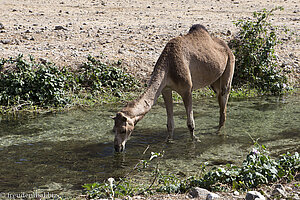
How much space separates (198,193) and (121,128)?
2.25 meters

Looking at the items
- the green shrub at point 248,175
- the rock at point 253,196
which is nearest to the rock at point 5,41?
the green shrub at point 248,175

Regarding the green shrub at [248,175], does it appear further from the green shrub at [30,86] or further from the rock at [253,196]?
the green shrub at [30,86]

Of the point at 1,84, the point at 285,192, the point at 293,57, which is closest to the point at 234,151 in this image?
the point at 285,192

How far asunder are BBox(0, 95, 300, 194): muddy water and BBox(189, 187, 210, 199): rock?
164 centimetres

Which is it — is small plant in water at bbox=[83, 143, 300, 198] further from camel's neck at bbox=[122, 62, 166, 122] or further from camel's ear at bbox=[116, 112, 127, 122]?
camel's neck at bbox=[122, 62, 166, 122]

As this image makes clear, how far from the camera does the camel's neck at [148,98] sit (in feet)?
23.1

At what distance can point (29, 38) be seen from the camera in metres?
13.2

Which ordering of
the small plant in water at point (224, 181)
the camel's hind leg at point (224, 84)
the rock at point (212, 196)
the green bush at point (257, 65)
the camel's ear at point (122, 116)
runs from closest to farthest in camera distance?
the rock at point (212, 196) < the small plant in water at point (224, 181) < the camel's ear at point (122, 116) < the camel's hind leg at point (224, 84) < the green bush at point (257, 65)

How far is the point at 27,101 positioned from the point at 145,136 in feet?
10.9

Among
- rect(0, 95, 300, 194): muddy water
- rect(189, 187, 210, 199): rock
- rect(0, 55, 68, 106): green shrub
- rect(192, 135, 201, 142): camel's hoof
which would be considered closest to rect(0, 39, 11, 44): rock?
rect(0, 55, 68, 106): green shrub

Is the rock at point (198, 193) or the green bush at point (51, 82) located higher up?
the rock at point (198, 193)

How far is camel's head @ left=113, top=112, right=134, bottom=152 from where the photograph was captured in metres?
6.80

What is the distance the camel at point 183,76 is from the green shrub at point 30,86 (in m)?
3.23

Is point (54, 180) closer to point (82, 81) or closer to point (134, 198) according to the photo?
point (134, 198)
